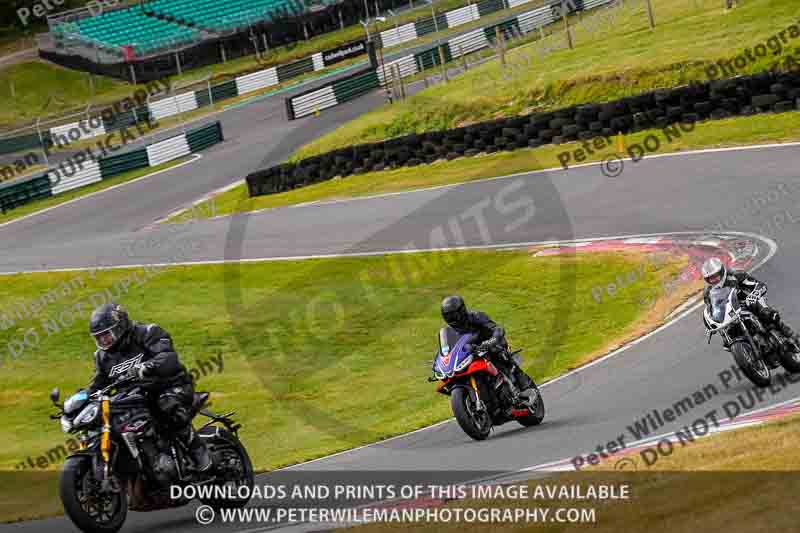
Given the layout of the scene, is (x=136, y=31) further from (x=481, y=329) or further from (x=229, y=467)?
Result: (x=229, y=467)

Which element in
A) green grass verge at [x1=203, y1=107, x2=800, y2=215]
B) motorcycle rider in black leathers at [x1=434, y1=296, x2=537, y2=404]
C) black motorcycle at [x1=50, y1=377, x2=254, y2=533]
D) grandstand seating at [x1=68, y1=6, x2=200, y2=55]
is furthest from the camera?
grandstand seating at [x1=68, y1=6, x2=200, y2=55]

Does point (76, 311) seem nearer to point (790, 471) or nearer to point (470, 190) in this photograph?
point (470, 190)

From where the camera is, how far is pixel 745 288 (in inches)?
550

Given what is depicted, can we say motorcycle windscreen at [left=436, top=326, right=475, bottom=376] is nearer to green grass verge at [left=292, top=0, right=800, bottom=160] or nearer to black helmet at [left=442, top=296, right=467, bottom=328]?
black helmet at [left=442, top=296, right=467, bottom=328]

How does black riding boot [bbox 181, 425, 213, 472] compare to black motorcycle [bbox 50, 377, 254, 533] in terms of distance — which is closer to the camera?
black motorcycle [bbox 50, 377, 254, 533]

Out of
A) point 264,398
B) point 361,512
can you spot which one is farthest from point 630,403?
point 264,398

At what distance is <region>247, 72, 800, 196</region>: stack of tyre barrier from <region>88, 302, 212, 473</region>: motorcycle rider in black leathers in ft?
68.0

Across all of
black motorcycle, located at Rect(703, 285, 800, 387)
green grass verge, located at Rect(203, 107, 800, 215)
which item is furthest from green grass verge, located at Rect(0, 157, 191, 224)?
black motorcycle, located at Rect(703, 285, 800, 387)

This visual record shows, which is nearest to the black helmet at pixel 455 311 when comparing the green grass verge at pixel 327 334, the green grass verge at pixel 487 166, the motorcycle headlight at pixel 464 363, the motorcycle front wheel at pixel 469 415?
the motorcycle headlight at pixel 464 363

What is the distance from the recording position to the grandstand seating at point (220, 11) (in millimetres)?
61812

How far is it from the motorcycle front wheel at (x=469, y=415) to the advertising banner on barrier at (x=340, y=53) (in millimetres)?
46400

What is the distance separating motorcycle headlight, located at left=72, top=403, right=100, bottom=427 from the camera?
34.1 ft

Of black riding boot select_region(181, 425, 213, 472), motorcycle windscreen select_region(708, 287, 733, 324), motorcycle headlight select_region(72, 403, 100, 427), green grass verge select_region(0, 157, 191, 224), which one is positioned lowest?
green grass verge select_region(0, 157, 191, 224)

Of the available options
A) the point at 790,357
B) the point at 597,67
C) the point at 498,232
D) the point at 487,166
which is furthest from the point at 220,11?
the point at 790,357
